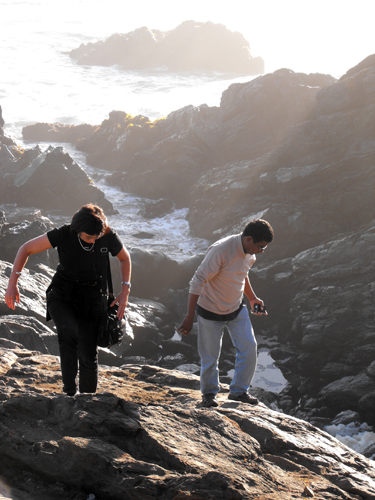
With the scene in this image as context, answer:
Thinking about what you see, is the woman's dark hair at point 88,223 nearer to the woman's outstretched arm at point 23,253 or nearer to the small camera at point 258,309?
the woman's outstretched arm at point 23,253

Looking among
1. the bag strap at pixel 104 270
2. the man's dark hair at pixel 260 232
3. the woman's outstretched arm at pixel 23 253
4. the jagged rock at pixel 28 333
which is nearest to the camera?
the woman's outstretched arm at pixel 23 253

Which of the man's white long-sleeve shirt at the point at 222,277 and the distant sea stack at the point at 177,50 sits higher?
the distant sea stack at the point at 177,50

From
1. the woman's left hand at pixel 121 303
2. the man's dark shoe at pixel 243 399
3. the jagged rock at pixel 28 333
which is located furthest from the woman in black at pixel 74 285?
the jagged rock at pixel 28 333

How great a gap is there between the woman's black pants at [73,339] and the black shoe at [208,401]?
1.33 metres

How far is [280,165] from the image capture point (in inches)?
977

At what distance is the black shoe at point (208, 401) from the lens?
5.04 m

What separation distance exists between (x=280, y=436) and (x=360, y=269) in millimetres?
12293

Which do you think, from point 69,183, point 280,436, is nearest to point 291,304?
point 280,436

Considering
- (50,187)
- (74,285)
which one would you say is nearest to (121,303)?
(74,285)

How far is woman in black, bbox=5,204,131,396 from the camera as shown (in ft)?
13.9

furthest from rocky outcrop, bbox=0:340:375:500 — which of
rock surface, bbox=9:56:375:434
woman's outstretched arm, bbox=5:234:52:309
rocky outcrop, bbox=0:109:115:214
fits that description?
rocky outcrop, bbox=0:109:115:214

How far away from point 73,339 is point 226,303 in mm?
1757

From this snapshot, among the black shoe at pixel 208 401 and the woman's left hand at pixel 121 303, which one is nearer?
the woman's left hand at pixel 121 303

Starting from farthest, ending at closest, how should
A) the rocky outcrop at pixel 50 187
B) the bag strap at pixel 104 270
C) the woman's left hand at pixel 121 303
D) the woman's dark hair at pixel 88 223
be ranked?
the rocky outcrop at pixel 50 187
the woman's left hand at pixel 121 303
the bag strap at pixel 104 270
the woman's dark hair at pixel 88 223
